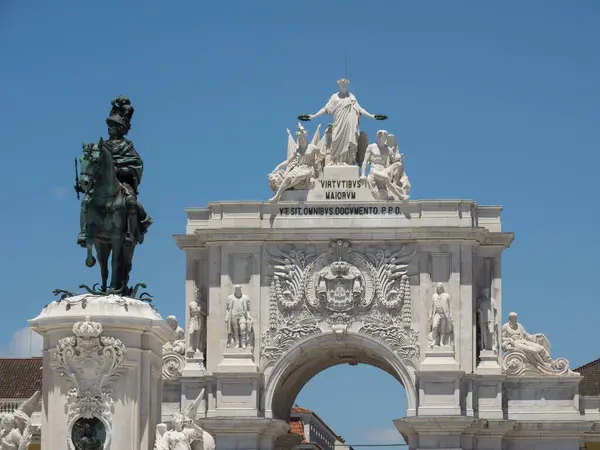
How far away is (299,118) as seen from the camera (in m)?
61.1

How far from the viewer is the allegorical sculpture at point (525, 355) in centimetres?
5947

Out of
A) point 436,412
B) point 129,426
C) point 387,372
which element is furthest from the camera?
point 387,372

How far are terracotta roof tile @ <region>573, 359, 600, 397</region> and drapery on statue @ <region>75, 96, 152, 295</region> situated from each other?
47696mm

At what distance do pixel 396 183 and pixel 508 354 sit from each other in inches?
245

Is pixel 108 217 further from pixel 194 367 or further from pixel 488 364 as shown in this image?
pixel 488 364

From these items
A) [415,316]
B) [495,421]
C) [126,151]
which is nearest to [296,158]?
[415,316]

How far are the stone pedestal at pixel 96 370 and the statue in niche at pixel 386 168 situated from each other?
33.6 meters

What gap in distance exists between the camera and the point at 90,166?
26.0 metres

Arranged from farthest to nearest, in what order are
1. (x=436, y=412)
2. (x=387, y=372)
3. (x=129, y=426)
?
(x=387, y=372) → (x=436, y=412) → (x=129, y=426)

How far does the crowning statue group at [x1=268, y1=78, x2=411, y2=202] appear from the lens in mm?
59469

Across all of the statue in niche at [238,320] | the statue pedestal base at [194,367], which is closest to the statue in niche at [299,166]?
the statue in niche at [238,320]

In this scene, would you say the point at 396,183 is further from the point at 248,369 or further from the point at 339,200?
the point at 248,369

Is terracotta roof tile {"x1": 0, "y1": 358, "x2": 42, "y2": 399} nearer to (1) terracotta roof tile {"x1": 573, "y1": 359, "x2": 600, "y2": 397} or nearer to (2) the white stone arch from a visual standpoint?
(2) the white stone arch

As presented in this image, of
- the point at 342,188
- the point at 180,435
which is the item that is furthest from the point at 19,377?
the point at 180,435
